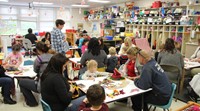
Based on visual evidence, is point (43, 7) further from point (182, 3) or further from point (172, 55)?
point (172, 55)

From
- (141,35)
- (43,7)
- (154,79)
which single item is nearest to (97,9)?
(43,7)

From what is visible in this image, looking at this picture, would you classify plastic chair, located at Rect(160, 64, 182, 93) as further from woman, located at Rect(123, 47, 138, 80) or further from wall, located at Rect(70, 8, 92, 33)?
wall, located at Rect(70, 8, 92, 33)

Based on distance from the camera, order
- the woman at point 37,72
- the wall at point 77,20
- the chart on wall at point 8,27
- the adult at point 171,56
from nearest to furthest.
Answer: the woman at point 37,72
the adult at point 171,56
the chart on wall at point 8,27
the wall at point 77,20

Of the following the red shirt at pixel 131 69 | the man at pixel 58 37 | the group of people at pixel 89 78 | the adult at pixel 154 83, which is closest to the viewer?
the group of people at pixel 89 78

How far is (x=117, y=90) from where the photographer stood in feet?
7.73

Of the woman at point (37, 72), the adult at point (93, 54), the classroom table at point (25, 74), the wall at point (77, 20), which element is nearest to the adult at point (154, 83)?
the adult at point (93, 54)

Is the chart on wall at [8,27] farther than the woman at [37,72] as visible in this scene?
Yes

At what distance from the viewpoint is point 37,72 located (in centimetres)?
311

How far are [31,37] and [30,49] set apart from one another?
624 millimetres

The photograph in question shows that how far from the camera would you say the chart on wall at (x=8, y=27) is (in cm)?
1180

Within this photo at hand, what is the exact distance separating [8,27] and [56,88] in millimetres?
11612

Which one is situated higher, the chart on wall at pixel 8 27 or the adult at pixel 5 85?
the chart on wall at pixel 8 27

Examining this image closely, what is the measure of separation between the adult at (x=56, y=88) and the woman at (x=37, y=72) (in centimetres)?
91

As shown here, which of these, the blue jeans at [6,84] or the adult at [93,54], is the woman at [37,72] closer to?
the blue jeans at [6,84]
